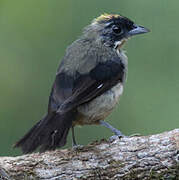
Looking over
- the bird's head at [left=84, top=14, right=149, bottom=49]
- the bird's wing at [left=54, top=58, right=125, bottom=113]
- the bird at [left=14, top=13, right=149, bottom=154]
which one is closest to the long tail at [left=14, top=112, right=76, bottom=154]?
the bird at [left=14, top=13, right=149, bottom=154]

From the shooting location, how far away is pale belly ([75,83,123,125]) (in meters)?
6.28

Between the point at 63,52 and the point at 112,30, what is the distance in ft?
7.28

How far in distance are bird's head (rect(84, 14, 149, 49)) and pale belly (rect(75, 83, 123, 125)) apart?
80 centimetres

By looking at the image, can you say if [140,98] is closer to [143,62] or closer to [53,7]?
A: [143,62]

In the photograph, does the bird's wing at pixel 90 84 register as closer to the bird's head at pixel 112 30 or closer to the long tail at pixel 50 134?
the long tail at pixel 50 134

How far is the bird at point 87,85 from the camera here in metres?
5.81

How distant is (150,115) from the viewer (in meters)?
9.02

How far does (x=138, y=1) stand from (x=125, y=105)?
6.16ft

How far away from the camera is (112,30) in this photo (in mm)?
7152

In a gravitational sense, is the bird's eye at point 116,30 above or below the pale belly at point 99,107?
above

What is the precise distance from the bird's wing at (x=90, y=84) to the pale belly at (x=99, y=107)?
0.08 m

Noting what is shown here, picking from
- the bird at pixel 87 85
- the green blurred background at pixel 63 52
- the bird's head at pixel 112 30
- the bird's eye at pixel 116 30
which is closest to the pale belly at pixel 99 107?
the bird at pixel 87 85

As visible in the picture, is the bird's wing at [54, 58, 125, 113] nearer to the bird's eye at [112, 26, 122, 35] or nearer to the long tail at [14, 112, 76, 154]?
the long tail at [14, 112, 76, 154]

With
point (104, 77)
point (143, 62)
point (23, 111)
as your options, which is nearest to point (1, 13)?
point (23, 111)
